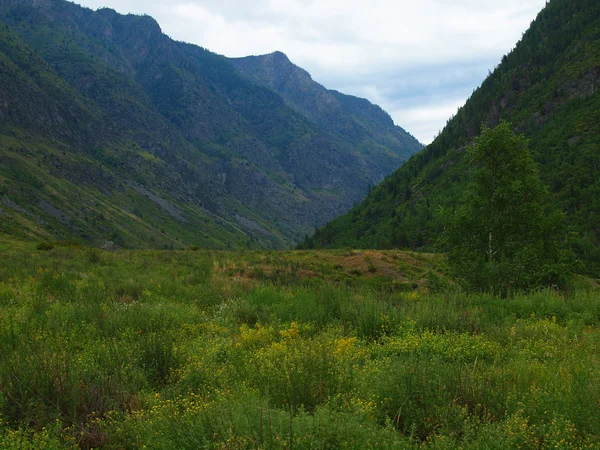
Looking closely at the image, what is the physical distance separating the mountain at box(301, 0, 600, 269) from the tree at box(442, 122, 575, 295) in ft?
115

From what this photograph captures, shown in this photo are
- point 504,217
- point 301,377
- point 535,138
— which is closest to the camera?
point 301,377

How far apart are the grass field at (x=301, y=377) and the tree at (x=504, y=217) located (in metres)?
8.40

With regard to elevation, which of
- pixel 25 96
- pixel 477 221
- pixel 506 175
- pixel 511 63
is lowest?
pixel 477 221

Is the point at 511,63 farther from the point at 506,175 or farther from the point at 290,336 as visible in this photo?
the point at 290,336

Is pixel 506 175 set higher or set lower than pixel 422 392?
higher

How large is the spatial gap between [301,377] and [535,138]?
8826 centimetres

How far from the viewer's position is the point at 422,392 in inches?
166

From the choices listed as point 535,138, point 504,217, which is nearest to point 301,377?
point 504,217

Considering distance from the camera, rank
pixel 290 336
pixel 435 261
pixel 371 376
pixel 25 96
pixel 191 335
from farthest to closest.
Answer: pixel 25 96, pixel 435 261, pixel 191 335, pixel 290 336, pixel 371 376

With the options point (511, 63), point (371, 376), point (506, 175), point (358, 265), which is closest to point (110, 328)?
point (371, 376)

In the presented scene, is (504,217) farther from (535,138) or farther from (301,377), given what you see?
(535,138)

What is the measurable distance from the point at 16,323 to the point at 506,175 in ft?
61.4

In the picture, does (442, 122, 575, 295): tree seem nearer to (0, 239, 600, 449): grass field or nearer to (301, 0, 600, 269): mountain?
(0, 239, 600, 449): grass field

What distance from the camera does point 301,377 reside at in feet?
15.4
